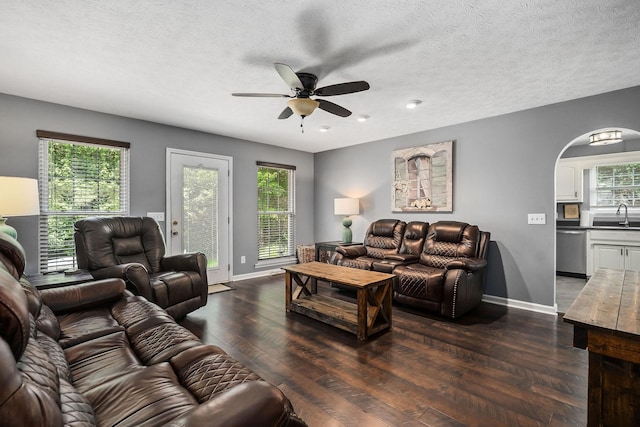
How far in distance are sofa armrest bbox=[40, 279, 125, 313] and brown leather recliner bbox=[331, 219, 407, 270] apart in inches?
108

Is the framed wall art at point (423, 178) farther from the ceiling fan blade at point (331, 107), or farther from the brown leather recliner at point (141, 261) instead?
the brown leather recliner at point (141, 261)

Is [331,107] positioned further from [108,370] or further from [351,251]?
[108,370]

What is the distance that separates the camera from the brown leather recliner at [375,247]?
4.30m

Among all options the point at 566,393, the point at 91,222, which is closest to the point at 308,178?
the point at 91,222

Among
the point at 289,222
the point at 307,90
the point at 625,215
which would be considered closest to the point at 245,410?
the point at 307,90

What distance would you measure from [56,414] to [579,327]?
1.78 metres

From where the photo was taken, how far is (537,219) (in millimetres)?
3656

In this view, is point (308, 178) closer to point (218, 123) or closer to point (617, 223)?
point (218, 123)

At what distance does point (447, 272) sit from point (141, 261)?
344 cm

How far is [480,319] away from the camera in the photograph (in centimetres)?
337

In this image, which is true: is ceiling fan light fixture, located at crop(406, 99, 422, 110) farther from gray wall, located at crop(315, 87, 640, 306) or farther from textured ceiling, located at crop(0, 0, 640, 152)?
gray wall, located at crop(315, 87, 640, 306)

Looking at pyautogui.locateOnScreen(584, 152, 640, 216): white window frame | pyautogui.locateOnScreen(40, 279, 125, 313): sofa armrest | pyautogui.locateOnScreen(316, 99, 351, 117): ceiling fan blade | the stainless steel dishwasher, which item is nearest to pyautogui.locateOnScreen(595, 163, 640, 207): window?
pyautogui.locateOnScreen(584, 152, 640, 216): white window frame

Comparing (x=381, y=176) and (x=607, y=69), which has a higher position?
(x=607, y=69)

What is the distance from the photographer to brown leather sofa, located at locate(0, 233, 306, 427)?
73 cm
